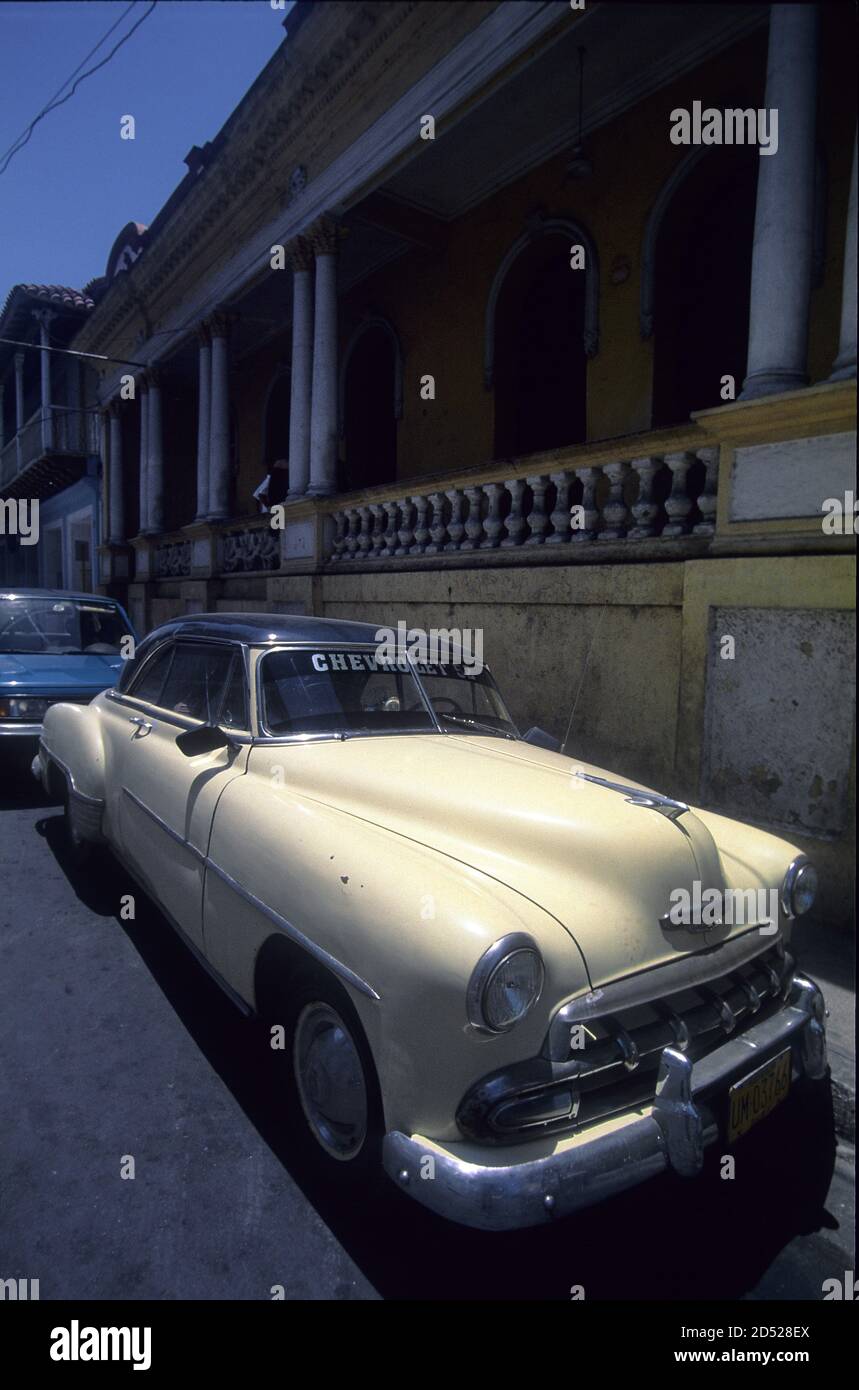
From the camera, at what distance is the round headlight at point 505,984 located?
1735mm

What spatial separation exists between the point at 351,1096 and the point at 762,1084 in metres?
1.16

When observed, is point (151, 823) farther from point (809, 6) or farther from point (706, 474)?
point (809, 6)

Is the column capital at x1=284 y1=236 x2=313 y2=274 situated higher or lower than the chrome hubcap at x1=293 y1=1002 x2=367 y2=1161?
higher

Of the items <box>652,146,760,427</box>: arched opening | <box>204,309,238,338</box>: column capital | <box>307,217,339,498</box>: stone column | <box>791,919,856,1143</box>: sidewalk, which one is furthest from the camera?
<box>204,309,238,338</box>: column capital

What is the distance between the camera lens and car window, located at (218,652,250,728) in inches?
122

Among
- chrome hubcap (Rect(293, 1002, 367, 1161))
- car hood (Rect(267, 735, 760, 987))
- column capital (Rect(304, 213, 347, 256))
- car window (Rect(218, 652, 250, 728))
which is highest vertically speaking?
column capital (Rect(304, 213, 347, 256))

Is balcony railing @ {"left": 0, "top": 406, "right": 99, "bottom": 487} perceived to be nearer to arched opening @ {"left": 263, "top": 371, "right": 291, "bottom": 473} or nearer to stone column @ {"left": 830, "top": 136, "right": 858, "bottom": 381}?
arched opening @ {"left": 263, "top": 371, "right": 291, "bottom": 473}

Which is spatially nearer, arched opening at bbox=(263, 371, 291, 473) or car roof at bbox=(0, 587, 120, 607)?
car roof at bbox=(0, 587, 120, 607)

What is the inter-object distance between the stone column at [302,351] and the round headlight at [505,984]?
319 inches

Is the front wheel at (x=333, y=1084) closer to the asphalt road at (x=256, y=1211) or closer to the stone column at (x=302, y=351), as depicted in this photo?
the asphalt road at (x=256, y=1211)

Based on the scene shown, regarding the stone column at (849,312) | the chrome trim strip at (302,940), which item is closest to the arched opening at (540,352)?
the stone column at (849,312)

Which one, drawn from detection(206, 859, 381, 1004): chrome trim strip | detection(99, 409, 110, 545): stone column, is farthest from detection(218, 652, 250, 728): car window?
detection(99, 409, 110, 545): stone column

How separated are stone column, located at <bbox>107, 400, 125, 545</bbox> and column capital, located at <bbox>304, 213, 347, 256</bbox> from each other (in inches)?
351

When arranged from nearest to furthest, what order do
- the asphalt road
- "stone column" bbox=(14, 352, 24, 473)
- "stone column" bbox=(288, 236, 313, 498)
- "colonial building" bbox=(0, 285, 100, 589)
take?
the asphalt road
"stone column" bbox=(288, 236, 313, 498)
"colonial building" bbox=(0, 285, 100, 589)
"stone column" bbox=(14, 352, 24, 473)
